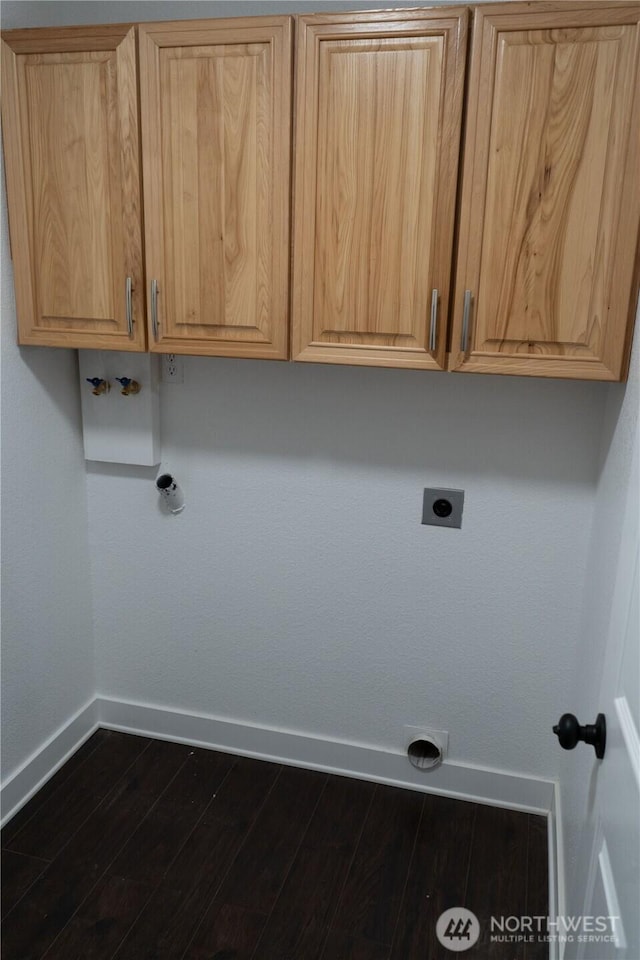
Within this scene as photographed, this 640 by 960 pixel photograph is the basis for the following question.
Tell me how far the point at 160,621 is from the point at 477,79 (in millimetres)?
1833

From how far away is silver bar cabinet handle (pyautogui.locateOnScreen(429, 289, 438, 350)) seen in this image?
175 centimetres

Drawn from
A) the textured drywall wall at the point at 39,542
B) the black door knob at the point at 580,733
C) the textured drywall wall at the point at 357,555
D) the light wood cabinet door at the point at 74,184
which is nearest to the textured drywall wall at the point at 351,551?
the textured drywall wall at the point at 357,555

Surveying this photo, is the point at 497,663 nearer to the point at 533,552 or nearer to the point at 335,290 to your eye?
the point at 533,552

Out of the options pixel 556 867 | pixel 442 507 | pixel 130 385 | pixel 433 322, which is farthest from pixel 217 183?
pixel 556 867

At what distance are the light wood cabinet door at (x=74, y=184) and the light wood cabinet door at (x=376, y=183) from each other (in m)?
0.43

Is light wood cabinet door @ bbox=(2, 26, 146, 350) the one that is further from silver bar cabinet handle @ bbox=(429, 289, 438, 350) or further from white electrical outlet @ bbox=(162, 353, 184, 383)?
silver bar cabinet handle @ bbox=(429, 289, 438, 350)

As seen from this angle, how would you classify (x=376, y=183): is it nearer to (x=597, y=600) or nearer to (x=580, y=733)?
(x=597, y=600)

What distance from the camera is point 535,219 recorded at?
1662 mm

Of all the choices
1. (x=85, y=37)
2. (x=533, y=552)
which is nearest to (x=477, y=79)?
(x=85, y=37)

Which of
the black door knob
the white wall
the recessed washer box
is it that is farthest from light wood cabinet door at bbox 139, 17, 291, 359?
the black door knob

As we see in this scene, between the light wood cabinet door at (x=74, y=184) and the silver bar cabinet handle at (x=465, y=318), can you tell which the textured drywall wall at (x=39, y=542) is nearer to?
the light wood cabinet door at (x=74, y=184)

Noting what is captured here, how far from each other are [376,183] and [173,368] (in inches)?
35.1

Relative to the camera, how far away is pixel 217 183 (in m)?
1.84

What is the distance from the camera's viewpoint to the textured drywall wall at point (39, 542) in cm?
213
